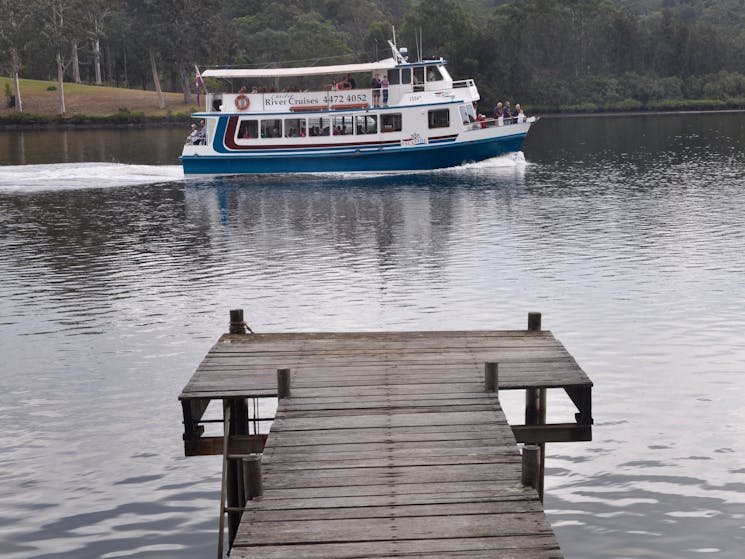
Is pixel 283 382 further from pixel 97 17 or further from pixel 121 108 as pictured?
pixel 97 17

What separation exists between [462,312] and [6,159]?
63045 mm

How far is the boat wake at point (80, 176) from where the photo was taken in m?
61.6

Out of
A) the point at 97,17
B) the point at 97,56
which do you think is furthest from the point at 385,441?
the point at 97,56

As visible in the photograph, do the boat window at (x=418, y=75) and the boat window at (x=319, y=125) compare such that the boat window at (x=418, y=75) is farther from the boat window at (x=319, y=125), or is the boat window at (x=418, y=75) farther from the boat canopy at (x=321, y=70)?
the boat window at (x=319, y=125)

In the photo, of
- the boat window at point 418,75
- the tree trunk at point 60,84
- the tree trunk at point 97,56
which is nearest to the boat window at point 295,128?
the boat window at point 418,75

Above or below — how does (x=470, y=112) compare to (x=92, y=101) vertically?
below

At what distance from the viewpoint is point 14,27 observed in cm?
12369

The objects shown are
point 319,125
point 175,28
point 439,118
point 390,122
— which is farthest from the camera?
point 175,28

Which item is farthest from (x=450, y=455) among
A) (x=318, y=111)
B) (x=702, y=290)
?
(x=318, y=111)

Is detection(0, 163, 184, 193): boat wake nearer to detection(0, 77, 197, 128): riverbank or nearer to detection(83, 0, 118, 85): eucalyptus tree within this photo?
detection(0, 77, 197, 128): riverbank

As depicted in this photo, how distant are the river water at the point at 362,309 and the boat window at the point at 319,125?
2826 millimetres

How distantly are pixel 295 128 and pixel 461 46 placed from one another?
75257 mm

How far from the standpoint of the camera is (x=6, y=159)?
82.0 m

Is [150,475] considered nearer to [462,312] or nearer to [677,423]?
[677,423]
